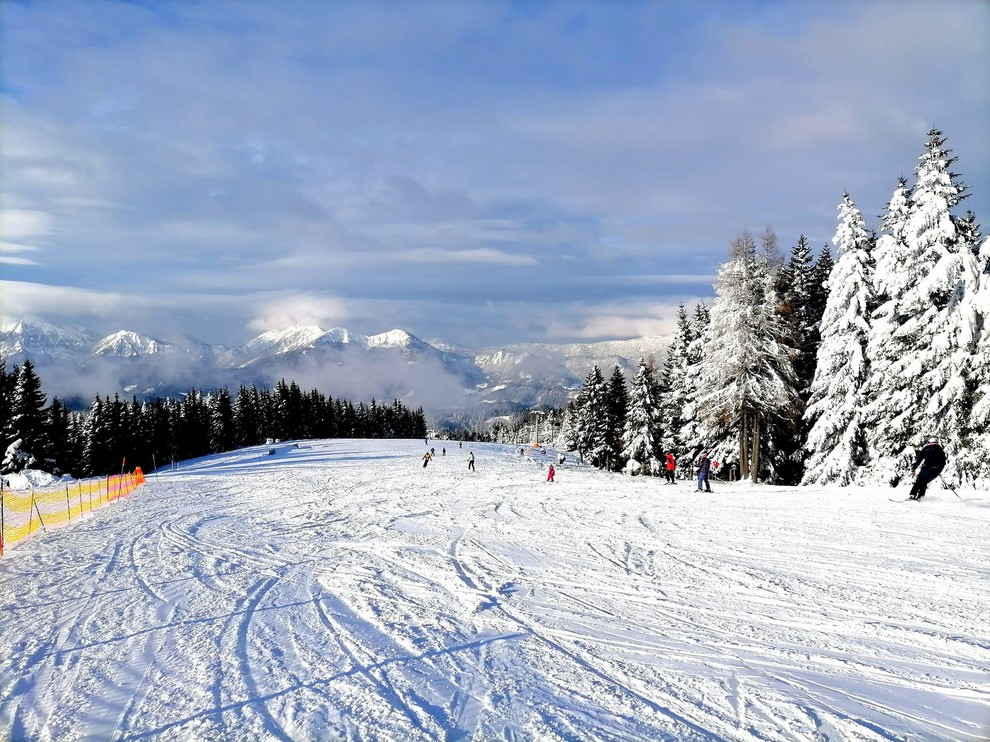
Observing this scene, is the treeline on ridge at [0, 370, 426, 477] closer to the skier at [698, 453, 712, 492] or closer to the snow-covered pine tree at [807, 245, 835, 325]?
the skier at [698, 453, 712, 492]

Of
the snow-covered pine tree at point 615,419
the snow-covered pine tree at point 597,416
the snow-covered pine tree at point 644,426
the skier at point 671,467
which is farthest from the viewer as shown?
the snow-covered pine tree at point 597,416

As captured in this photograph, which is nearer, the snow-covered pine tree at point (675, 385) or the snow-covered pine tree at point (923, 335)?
the snow-covered pine tree at point (923, 335)

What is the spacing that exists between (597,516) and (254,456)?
152 ft

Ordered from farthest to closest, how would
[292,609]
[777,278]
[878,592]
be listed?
[777,278] → [878,592] → [292,609]

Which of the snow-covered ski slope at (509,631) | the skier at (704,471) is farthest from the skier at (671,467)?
the snow-covered ski slope at (509,631)

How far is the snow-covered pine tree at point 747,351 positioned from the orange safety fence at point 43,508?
27.0 metres

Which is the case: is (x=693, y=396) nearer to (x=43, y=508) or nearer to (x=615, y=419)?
(x=615, y=419)

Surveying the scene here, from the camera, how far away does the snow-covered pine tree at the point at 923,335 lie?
19672mm

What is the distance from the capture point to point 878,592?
862 cm

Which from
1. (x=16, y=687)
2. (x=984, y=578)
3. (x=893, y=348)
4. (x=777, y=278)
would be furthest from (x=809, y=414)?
(x=16, y=687)

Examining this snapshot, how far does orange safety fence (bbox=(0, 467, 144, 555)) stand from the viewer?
1391 centimetres

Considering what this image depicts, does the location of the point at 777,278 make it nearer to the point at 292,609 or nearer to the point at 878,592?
the point at 878,592

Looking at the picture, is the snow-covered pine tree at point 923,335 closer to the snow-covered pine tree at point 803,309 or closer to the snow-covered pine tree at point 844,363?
the snow-covered pine tree at point 844,363

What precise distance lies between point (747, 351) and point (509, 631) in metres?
23.6
